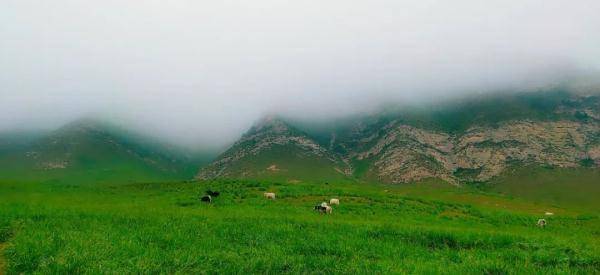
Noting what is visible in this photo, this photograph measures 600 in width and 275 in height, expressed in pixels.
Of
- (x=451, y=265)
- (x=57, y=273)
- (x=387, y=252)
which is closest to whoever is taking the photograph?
(x=57, y=273)

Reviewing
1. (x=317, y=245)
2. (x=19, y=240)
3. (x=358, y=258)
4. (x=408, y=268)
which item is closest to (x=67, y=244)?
(x=19, y=240)


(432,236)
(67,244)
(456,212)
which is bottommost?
(456,212)

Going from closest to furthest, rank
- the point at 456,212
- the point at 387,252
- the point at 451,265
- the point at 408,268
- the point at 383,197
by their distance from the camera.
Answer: the point at 408,268
the point at 451,265
the point at 387,252
the point at 456,212
the point at 383,197

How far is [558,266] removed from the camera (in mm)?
14695

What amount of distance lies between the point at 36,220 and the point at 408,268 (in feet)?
57.1

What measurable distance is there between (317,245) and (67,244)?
9287 mm

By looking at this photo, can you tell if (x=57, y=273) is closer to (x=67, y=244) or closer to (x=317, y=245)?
(x=67, y=244)

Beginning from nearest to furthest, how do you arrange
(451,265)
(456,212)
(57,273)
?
(57,273), (451,265), (456,212)

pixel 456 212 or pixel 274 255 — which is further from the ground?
pixel 274 255

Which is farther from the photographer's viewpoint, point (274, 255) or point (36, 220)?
point (36, 220)

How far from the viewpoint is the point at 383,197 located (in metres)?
43.1

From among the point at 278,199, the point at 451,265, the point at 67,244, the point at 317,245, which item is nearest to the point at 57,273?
the point at 67,244

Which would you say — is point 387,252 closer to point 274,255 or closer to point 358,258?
point 358,258

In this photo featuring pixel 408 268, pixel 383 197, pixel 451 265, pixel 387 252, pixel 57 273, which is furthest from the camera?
pixel 383 197
